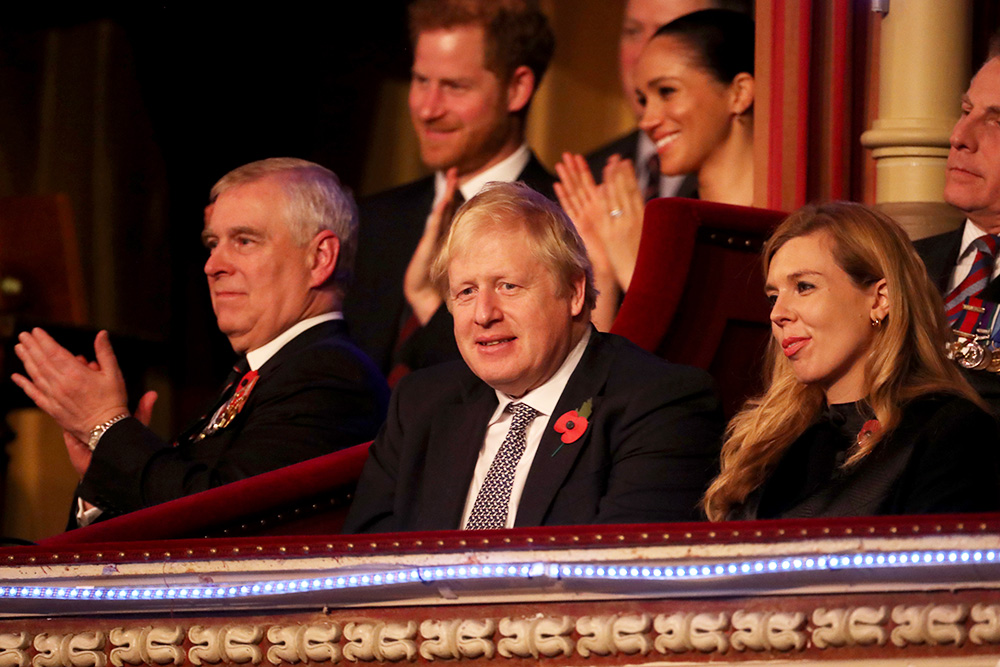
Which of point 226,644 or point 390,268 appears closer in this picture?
point 226,644

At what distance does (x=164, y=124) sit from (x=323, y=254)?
1895mm

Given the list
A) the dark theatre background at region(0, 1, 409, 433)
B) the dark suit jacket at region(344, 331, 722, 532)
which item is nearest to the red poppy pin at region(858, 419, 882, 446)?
the dark suit jacket at region(344, 331, 722, 532)

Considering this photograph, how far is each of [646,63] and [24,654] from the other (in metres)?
2.60

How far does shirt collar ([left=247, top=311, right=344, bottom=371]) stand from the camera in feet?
8.96

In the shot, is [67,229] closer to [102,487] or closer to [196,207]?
[196,207]

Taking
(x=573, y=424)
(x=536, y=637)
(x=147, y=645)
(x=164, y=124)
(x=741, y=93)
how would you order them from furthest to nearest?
(x=164, y=124)
(x=741, y=93)
(x=573, y=424)
(x=147, y=645)
(x=536, y=637)

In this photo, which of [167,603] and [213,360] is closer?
[167,603]

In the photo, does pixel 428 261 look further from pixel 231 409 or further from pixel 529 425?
pixel 529 425

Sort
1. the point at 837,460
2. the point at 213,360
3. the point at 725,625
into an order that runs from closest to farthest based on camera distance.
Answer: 1. the point at 725,625
2. the point at 837,460
3. the point at 213,360

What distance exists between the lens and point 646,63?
3650mm

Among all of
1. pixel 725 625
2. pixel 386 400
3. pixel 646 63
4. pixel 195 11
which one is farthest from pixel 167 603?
pixel 195 11

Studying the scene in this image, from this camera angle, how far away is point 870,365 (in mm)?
1793

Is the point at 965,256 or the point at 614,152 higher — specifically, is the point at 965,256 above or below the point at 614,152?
below

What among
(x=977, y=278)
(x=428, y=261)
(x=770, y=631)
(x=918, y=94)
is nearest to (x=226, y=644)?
(x=770, y=631)
